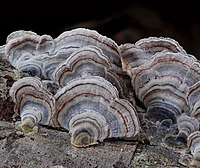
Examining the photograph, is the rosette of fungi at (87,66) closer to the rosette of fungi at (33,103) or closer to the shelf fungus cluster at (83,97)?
the shelf fungus cluster at (83,97)

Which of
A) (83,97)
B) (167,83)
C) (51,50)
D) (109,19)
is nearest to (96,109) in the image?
(83,97)

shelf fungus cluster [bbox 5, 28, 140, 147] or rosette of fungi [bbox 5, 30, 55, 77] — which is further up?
rosette of fungi [bbox 5, 30, 55, 77]

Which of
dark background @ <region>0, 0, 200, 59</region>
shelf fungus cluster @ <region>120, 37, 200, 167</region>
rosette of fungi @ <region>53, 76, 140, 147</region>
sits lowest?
rosette of fungi @ <region>53, 76, 140, 147</region>

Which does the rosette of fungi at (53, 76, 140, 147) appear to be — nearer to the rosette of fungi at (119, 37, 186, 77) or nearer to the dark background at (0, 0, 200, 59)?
the rosette of fungi at (119, 37, 186, 77)

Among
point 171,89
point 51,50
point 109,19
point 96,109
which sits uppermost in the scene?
point 109,19

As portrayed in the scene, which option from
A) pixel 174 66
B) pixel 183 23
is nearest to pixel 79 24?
pixel 183 23

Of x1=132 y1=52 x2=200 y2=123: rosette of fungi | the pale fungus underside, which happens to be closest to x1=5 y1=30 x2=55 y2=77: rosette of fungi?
the pale fungus underside

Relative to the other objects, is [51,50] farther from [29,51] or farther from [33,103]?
[33,103]
